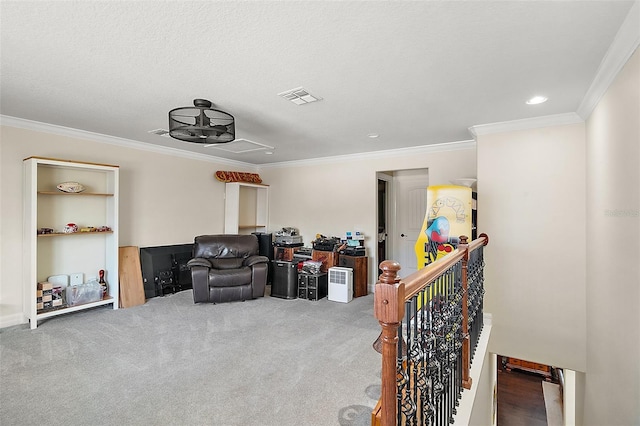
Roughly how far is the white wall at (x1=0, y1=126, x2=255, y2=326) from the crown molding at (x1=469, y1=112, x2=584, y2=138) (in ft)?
15.5

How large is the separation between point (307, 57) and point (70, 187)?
12.3 ft

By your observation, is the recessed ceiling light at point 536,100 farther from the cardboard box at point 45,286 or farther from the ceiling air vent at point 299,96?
the cardboard box at point 45,286

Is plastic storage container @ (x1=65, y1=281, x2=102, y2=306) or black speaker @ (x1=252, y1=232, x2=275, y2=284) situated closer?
plastic storage container @ (x1=65, y1=281, x2=102, y2=306)

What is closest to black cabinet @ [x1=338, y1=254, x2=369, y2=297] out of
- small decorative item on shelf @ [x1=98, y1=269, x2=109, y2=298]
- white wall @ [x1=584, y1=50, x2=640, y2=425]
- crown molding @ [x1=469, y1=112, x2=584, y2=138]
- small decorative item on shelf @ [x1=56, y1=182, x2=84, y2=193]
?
crown molding @ [x1=469, y1=112, x2=584, y2=138]

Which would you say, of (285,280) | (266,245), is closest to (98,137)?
(266,245)

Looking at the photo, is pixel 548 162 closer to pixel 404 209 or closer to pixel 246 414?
pixel 404 209

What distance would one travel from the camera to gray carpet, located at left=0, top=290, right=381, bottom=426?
207 centimetres

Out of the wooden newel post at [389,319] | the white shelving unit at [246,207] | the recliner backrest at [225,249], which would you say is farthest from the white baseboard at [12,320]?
the wooden newel post at [389,319]

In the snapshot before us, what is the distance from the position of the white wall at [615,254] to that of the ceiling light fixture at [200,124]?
2.99 metres

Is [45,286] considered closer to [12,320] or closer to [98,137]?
[12,320]

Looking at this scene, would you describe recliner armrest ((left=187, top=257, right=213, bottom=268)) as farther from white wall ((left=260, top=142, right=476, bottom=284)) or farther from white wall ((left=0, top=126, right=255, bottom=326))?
white wall ((left=260, top=142, right=476, bottom=284))

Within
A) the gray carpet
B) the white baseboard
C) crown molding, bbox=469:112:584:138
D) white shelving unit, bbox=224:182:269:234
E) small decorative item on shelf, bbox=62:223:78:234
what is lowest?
the gray carpet

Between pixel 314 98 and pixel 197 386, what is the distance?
267cm

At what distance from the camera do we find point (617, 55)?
198cm
